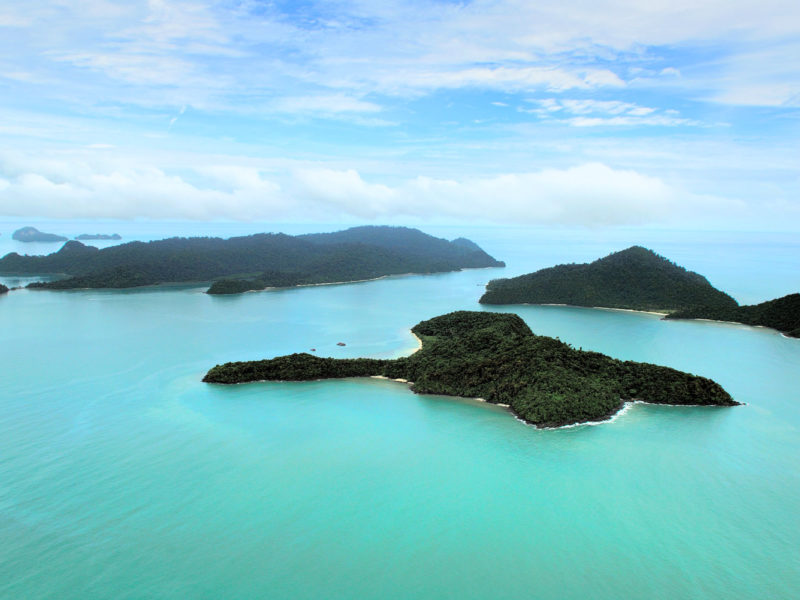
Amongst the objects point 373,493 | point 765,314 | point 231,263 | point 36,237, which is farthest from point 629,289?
point 36,237

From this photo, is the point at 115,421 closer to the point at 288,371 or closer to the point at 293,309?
the point at 288,371

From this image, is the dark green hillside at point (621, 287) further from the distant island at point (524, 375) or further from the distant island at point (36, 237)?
A: the distant island at point (36, 237)

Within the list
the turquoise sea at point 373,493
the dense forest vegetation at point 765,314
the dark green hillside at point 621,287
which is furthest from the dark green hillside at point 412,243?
the turquoise sea at point 373,493

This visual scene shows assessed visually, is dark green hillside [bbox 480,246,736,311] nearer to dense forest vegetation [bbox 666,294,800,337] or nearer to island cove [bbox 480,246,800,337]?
island cove [bbox 480,246,800,337]

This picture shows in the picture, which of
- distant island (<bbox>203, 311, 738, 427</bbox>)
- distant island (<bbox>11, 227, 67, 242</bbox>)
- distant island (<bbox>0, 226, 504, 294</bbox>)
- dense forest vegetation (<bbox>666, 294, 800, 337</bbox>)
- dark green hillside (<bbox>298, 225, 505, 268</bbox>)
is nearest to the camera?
distant island (<bbox>203, 311, 738, 427</bbox>)

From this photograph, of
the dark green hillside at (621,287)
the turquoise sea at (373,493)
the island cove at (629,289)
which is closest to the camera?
the turquoise sea at (373,493)

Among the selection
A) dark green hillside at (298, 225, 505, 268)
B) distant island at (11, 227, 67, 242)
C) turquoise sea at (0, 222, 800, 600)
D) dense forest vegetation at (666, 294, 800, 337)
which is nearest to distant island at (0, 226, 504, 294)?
dark green hillside at (298, 225, 505, 268)

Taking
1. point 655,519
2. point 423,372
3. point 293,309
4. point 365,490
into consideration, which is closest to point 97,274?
point 293,309
